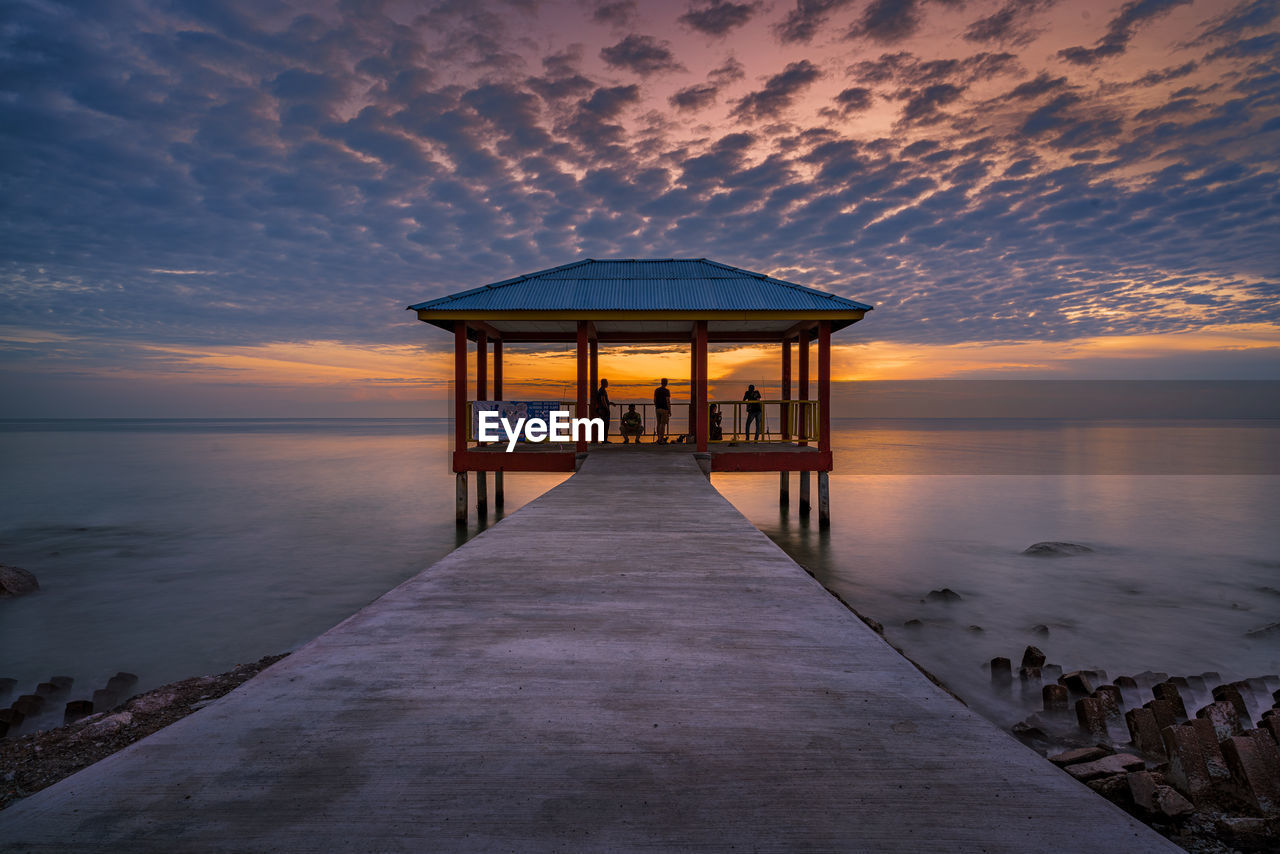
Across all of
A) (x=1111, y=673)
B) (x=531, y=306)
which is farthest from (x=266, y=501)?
(x=1111, y=673)

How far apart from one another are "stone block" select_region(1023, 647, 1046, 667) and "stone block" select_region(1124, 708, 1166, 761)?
2.22 metres

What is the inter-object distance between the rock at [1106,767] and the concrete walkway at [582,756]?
1.71 m

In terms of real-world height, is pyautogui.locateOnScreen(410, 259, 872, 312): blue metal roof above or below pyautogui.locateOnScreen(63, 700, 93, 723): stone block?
above

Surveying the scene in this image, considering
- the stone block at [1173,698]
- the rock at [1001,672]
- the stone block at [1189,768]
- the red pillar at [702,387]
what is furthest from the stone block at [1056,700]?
the red pillar at [702,387]

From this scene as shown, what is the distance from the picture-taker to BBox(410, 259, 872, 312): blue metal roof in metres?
14.0

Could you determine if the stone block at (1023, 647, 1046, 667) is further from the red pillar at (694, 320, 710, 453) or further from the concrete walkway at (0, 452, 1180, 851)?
the red pillar at (694, 320, 710, 453)

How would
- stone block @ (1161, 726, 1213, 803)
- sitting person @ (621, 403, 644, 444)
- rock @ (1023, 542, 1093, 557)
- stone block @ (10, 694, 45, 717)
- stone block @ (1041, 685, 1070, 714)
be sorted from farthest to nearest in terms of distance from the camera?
sitting person @ (621, 403, 644, 444), rock @ (1023, 542, 1093, 557), stone block @ (10, 694, 45, 717), stone block @ (1041, 685, 1070, 714), stone block @ (1161, 726, 1213, 803)

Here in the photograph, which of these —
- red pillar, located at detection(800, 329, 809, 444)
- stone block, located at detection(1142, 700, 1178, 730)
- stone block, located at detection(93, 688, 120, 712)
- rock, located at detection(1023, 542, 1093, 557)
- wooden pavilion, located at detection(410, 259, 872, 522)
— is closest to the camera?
stone block, located at detection(1142, 700, 1178, 730)

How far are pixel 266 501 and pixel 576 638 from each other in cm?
2485

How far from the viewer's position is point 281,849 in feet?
5.96

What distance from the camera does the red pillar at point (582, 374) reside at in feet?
47.5

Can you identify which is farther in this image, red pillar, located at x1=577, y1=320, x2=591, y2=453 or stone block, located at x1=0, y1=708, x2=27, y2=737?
red pillar, located at x1=577, y1=320, x2=591, y2=453

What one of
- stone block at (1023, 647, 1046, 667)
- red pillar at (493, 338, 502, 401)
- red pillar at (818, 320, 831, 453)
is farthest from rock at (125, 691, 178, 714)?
red pillar at (493, 338, 502, 401)

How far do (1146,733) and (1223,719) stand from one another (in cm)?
53
